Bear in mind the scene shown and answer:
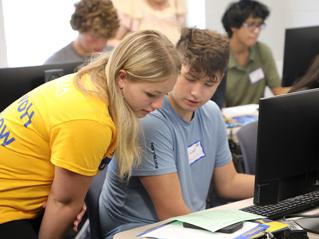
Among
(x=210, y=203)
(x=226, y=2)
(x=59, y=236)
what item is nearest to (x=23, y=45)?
(x=226, y=2)

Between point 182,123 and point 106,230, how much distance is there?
0.44m

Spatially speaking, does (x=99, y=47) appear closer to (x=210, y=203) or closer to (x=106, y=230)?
(x=210, y=203)

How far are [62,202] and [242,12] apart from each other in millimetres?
2488

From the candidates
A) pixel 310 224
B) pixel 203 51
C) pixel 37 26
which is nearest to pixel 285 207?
pixel 310 224

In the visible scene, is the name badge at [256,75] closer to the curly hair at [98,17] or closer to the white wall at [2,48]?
the curly hair at [98,17]

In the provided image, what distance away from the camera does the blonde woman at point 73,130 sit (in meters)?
1.48

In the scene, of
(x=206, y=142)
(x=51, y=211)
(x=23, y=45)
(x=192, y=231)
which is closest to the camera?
(x=192, y=231)

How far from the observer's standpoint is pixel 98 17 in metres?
3.21

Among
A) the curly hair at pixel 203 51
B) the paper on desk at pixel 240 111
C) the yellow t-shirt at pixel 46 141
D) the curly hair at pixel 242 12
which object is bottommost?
the paper on desk at pixel 240 111

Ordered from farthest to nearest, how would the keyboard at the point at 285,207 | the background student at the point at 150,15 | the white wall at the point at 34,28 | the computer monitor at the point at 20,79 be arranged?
1. the background student at the point at 150,15
2. the white wall at the point at 34,28
3. the computer monitor at the point at 20,79
4. the keyboard at the point at 285,207

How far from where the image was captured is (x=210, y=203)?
221 centimetres

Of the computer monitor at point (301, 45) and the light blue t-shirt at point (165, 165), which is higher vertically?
the computer monitor at point (301, 45)

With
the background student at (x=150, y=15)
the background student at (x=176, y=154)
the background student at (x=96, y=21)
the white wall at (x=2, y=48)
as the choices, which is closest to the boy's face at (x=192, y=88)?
the background student at (x=176, y=154)

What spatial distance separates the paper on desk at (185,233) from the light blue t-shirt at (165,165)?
234mm
